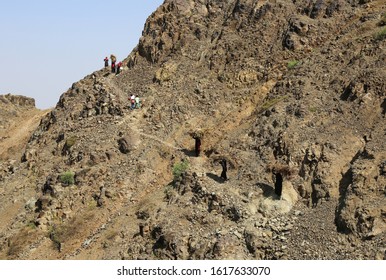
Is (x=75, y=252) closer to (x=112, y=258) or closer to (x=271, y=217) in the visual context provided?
(x=112, y=258)

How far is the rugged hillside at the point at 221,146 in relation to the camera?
2102 cm

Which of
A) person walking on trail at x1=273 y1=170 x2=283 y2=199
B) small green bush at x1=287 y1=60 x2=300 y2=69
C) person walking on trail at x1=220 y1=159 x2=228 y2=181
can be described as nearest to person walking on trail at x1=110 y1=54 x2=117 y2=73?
small green bush at x1=287 y1=60 x2=300 y2=69

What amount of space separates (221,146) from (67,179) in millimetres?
9354

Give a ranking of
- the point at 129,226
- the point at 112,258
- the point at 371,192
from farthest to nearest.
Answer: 1. the point at 129,226
2. the point at 112,258
3. the point at 371,192

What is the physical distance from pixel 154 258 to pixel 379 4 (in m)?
22.5

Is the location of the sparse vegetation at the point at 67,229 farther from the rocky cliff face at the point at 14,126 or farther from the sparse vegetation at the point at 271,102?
the sparse vegetation at the point at 271,102

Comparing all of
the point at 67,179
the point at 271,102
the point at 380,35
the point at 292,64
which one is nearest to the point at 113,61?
the point at 67,179

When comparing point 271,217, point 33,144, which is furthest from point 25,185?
point 271,217

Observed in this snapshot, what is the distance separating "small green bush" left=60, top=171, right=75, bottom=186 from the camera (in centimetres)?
2792

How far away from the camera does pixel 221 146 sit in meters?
26.5

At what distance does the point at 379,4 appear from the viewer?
31.4m

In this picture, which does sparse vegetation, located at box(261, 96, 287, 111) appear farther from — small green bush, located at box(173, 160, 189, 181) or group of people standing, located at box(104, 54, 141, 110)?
group of people standing, located at box(104, 54, 141, 110)

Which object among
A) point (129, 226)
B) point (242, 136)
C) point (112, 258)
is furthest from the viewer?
point (242, 136)

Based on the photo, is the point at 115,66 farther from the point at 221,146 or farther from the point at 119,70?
the point at 221,146
